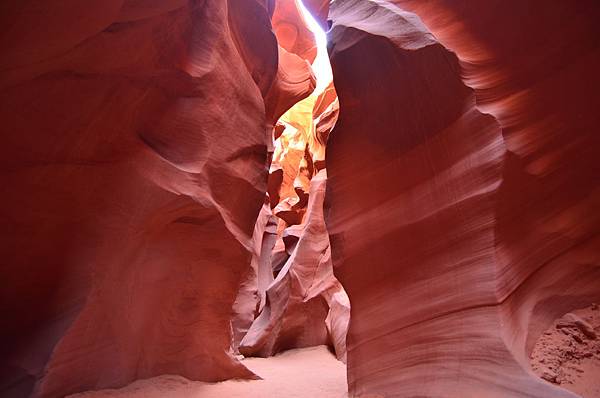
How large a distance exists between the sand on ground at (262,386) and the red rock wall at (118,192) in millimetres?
139

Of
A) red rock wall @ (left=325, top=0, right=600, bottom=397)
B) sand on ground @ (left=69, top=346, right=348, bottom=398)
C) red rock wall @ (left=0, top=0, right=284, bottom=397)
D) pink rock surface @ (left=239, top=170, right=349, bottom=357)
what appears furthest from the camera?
pink rock surface @ (left=239, top=170, right=349, bottom=357)

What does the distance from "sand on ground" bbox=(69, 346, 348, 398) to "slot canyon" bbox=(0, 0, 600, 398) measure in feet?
0.15

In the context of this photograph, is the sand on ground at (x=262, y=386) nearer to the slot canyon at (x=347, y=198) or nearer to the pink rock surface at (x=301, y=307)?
the slot canyon at (x=347, y=198)

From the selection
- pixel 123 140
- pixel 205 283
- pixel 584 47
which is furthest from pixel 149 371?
pixel 584 47

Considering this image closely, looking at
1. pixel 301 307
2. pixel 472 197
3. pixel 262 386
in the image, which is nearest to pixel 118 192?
pixel 262 386

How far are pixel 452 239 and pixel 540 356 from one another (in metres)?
1.08

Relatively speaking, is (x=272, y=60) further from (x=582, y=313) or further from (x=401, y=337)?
(x=582, y=313)

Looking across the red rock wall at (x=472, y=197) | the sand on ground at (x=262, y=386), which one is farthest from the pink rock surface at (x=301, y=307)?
the red rock wall at (x=472, y=197)

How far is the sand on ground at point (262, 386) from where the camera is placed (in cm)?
401

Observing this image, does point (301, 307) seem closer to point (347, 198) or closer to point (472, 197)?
point (347, 198)

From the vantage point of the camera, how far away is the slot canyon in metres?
3.21

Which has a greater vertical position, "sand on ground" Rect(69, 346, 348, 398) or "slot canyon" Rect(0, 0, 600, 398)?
"slot canyon" Rect(0, 0, 600, 398)

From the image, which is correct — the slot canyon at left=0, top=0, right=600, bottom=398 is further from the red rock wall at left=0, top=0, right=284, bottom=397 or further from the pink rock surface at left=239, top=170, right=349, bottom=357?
the pink rock surface at left=239, top=170, right=349, bottom=357

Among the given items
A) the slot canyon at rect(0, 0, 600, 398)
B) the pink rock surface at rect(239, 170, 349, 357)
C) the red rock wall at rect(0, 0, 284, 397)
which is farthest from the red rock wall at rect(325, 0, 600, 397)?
the pink rock surface at rect(239, 170, 349, 357)
